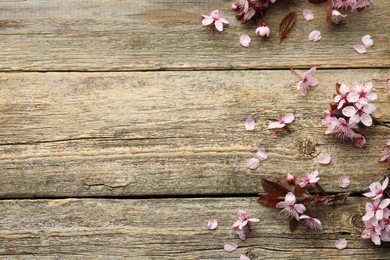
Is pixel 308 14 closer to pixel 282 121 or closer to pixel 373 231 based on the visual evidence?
pixel 282 121

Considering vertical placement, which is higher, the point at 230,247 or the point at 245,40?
the point at 245,40

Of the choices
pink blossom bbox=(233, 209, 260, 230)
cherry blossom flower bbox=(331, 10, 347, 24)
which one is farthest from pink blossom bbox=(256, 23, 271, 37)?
pink blossom bbox=(233, 209, 260, 230)

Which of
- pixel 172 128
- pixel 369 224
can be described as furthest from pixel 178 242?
pixel 369 224

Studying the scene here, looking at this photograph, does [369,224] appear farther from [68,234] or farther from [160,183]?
[68,234]

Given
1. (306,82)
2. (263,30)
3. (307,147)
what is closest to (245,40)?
(263,30)

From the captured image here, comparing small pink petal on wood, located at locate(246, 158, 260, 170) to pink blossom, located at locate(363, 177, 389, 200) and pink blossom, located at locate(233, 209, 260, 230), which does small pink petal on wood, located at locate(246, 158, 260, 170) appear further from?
pink blossom, located at locate(363, 177, 389, 200)

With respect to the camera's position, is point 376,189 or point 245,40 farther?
point 245,40
